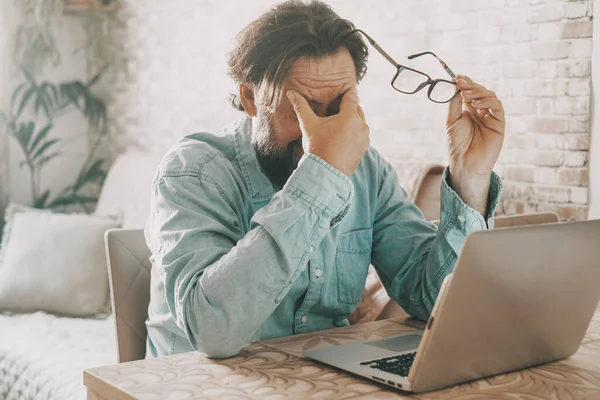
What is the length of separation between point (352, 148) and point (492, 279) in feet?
1.41

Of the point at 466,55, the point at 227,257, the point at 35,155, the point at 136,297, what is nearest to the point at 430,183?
the point at 466,55

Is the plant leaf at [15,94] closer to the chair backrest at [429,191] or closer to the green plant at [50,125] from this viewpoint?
the green plant at [50,125]

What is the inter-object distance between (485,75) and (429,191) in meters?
0.49

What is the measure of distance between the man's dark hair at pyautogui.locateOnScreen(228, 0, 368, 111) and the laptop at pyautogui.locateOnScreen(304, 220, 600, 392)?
0.59m

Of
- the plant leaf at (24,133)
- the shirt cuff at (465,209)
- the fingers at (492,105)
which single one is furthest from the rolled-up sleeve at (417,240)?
the plant leaf at (24,133)

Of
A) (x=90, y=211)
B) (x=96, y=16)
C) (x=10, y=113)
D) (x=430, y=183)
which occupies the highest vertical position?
(x=96, y=16)

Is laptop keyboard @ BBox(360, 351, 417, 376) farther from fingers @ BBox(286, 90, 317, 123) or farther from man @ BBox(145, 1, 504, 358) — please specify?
fingers @ BBox(286, 90, 317, 123)

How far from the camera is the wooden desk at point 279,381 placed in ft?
3.46

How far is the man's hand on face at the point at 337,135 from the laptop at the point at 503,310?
1.10 ft

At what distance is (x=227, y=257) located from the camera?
1283 mm

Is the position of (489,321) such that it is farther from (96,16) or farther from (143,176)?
(96,16)

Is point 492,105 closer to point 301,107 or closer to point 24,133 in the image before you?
point 301,107

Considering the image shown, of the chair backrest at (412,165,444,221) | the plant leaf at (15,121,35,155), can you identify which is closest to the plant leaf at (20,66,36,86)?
the plant leaf at (15,121,35,155)

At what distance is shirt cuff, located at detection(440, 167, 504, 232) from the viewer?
1.55 metres
